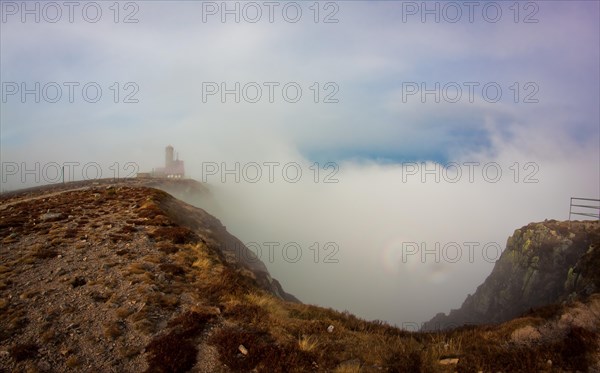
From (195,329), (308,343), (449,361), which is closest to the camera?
(449,361)

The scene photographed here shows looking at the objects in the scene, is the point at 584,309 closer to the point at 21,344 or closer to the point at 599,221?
the point at 21,344

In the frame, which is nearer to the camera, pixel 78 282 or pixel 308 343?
pixel 308 343

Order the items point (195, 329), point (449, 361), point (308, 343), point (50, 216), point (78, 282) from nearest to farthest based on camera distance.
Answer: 1. point (449, 361)
2. point (308, 343)
3. point (195, 329)
4. point (78, 282)
5. point (50, 216)

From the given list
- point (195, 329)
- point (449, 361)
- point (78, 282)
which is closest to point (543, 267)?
point (449, 361)

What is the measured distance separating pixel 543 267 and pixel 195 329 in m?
42.4

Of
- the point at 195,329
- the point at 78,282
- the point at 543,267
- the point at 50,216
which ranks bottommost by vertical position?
the point at 543,267

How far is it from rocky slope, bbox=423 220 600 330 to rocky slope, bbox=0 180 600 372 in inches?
455

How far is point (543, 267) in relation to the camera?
38000 millimetres

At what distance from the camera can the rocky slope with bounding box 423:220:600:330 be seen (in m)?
25.3

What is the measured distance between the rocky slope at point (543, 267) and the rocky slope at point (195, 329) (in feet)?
37.9

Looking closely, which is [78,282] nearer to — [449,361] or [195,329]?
[195,329]

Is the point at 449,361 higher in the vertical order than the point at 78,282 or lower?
lower

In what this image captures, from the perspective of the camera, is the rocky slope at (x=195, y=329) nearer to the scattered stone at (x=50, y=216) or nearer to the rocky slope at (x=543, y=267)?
the scattered stone at (x=50, y=216)

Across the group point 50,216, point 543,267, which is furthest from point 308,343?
point 543,267
